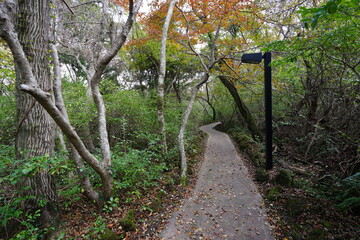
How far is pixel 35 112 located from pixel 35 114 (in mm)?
34

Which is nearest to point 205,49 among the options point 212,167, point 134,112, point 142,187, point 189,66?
point 189,66

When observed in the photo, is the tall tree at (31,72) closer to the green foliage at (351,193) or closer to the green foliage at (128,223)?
the green foliage at (128,223)

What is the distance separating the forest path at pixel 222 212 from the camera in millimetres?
3012

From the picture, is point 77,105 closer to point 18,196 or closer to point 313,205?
point 18,196

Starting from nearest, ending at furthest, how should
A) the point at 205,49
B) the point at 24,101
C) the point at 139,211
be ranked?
the point at 24,101, the point at 139,211, the point at 205,49

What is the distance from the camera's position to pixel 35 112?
2.49m

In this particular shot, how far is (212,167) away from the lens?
6461mm

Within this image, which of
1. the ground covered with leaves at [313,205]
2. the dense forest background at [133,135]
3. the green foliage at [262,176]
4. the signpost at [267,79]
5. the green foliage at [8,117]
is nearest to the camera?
the dense forest background at [133,135]

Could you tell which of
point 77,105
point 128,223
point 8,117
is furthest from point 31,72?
point 8,117

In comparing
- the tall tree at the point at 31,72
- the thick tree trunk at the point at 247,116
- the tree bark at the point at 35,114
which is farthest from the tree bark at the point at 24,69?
the thick tree trunk at the point at 247,116

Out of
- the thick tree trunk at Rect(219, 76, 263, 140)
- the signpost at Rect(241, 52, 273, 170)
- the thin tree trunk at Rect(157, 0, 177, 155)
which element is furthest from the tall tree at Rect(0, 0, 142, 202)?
the thick tree trunk at Rect(219, 76, 263, 140)

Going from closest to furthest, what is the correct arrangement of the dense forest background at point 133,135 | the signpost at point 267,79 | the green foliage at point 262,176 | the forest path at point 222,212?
the dense forest background at point 133,135, the forest path at point 222,212, the signpost at point 267,79, the green foliage at point 262,176

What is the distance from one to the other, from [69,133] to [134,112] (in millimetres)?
3939

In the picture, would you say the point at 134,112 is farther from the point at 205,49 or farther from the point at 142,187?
the point at 205,49
